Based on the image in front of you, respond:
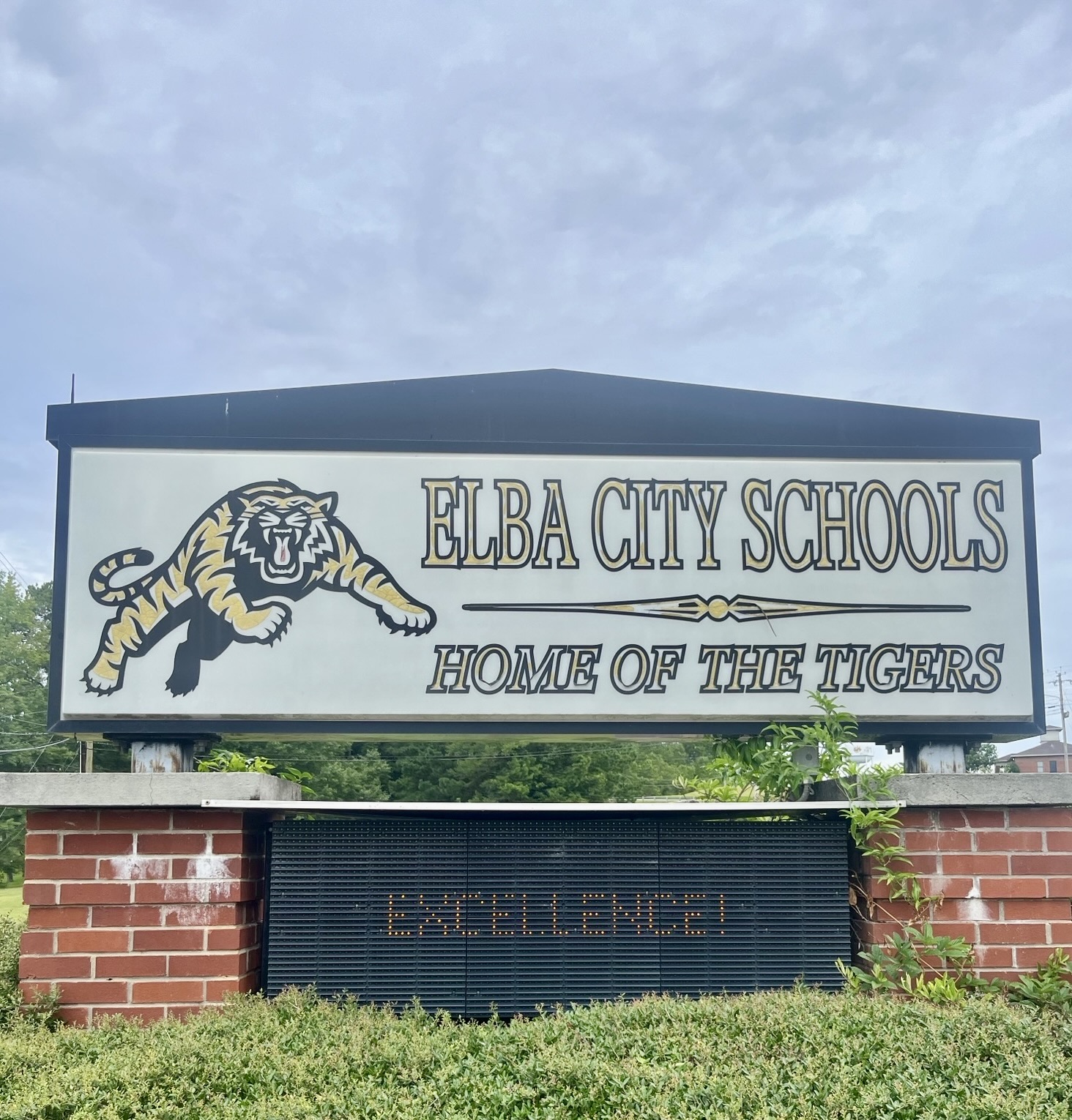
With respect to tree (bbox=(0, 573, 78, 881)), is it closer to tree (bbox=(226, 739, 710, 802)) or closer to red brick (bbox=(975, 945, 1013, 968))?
tree (bbox=(226, 739, 710, 802))

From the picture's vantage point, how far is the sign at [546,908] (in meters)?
6.49

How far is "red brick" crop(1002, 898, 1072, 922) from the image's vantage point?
655 centimetres

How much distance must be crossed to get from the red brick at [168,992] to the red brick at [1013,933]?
14.5 feet

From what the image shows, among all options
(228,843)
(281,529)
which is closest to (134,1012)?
(228,843)

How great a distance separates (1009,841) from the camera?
6.62m

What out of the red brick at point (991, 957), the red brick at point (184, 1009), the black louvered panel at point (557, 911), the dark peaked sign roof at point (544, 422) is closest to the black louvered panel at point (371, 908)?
the black louvered panel at point (557, 911)

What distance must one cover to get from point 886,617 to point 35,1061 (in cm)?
516

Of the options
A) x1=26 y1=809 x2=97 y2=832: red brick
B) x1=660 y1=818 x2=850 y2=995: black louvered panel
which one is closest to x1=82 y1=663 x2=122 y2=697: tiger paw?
x1=26 y1=809 x2=97 y2=832: red brick

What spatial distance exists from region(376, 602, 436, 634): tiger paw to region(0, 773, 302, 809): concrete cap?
44.6 inches

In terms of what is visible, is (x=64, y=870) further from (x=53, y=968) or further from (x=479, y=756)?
(x=479, y=756)

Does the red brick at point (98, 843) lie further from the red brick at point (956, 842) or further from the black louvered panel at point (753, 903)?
the red brick at point (956, 842)

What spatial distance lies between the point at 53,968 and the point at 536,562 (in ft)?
11.6

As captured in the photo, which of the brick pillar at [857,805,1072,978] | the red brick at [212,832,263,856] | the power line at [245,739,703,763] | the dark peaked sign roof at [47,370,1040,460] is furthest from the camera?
the power line at [245,739,703,763]

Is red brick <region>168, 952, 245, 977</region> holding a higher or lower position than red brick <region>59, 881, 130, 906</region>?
lower
